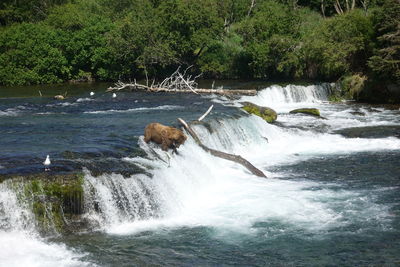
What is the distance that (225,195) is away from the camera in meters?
17.5

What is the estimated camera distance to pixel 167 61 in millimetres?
43844

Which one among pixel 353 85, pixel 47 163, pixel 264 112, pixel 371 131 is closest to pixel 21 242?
pixel 47 163

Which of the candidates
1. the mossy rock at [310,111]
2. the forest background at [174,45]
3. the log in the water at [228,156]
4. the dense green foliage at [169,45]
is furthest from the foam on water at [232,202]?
the dense green foliage at [169,45]

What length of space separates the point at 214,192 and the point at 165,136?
272 centimetres

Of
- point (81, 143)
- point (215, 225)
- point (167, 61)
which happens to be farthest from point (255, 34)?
point (215, 225)

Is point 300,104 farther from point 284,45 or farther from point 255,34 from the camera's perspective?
point 255,34

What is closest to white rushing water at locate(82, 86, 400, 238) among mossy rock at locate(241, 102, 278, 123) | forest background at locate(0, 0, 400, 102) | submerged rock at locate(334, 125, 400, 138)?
submerged rock at locate(334, 125, 400, 138)

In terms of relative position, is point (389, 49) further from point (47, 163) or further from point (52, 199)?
point (52, 199)

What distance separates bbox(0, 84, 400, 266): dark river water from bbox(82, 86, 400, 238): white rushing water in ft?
0.13

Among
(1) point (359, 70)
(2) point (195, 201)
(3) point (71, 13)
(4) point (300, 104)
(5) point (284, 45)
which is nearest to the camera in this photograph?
(2) point (195, 201)

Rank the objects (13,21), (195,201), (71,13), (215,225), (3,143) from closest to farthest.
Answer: (215,225) → (195,201) → (3,143) → (71,13) → (13,21)

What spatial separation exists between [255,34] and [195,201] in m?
30.7

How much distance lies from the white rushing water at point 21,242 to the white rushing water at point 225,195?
1.71 meters

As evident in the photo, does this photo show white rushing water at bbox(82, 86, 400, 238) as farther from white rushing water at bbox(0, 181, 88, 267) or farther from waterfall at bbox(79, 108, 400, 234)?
white rushing water at bbox(0, 181, 88, 267)
